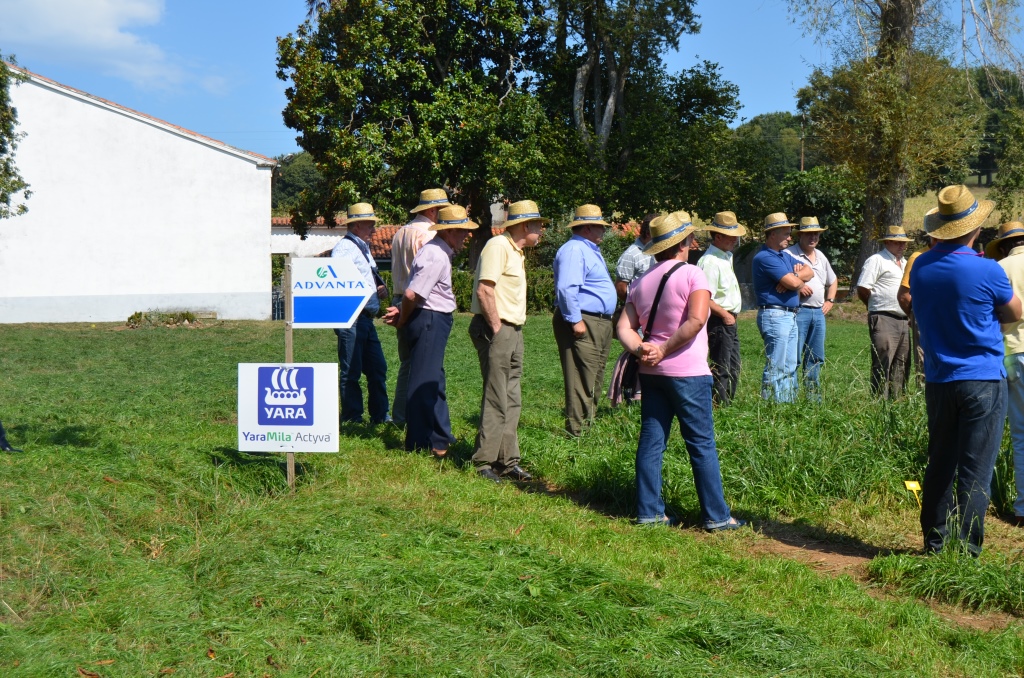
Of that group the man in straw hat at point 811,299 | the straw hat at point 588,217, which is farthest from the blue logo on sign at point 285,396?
the man in straw hat at point 811,299

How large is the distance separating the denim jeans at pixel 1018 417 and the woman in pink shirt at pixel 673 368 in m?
1.80

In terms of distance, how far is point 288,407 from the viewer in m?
6.76

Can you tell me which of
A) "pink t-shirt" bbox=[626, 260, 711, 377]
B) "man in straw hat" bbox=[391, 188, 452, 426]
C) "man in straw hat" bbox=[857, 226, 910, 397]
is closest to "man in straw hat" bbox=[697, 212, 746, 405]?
"man in straw hat" bbox=[857, 226, 910, 397]

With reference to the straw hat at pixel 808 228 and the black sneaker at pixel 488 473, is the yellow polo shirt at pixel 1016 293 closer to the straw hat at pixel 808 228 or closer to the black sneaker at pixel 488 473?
the black sneaker at pixel 488 473

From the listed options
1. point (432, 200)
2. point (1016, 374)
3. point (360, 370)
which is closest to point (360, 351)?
point (360, 370)

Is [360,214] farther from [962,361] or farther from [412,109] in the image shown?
[412,109]

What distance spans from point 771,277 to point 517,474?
137 inches

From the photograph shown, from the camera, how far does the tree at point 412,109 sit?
99.7ft

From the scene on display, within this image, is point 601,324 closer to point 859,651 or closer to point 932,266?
point 932,266

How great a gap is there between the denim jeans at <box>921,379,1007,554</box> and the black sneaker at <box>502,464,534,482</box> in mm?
2980

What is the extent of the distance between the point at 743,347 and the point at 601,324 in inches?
353

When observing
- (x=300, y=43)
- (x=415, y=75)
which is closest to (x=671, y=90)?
(x=415, y=75)

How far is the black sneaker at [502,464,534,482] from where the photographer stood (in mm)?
7581

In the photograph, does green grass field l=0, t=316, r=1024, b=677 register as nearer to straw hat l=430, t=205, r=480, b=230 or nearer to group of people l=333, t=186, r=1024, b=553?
group of people l=333, t=186, r=1024, b=553
